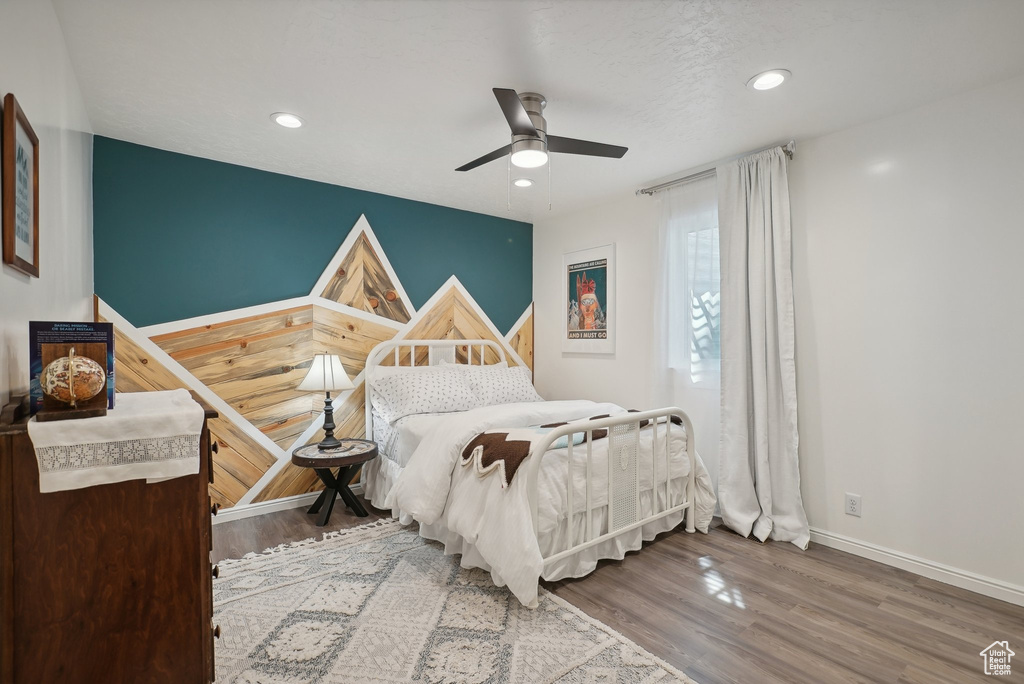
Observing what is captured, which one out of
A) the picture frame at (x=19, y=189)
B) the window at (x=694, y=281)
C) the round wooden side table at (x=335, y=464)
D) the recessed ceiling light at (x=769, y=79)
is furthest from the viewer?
the window at (x=694, y=281)

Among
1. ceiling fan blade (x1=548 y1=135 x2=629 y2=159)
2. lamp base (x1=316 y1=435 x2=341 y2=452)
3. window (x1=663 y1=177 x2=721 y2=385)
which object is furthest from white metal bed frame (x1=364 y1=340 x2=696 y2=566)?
lamp base (x1=316 y1=435 x2=341 y2=452)

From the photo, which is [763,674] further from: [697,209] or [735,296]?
[697,209]

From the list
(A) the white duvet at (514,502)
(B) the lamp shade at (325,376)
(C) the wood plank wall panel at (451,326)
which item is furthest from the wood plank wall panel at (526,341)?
(B) the lamp shade at (325,376)

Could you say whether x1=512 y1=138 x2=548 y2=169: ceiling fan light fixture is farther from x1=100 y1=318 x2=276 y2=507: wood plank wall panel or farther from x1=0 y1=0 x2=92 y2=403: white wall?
x1=100 y1=318 x2=276 y2=507: wood plank wall panel

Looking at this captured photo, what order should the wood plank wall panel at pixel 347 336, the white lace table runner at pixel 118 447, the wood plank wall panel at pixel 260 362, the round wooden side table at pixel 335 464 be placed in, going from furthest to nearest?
the wood plank wall panel at pixel 347 336 < the wood plank wall panel at pixel 260 362 < the round wooden side table at pixel 335 464 < the white lace table runner at pixel 118 447

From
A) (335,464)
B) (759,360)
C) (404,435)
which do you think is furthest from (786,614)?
(335,464)

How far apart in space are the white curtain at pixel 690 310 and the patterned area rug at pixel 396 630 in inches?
74.2

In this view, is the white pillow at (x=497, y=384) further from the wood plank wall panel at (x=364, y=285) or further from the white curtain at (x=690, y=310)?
the white curtain at (x=690, y=310)

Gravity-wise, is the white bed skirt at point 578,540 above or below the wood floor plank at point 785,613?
above

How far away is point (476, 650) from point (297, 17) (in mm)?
2488

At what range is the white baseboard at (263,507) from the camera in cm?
334

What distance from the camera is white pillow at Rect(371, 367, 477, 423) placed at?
356cm

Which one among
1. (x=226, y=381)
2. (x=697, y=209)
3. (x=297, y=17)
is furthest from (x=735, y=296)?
(x=226, y=381)

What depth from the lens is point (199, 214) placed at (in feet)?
10.8
